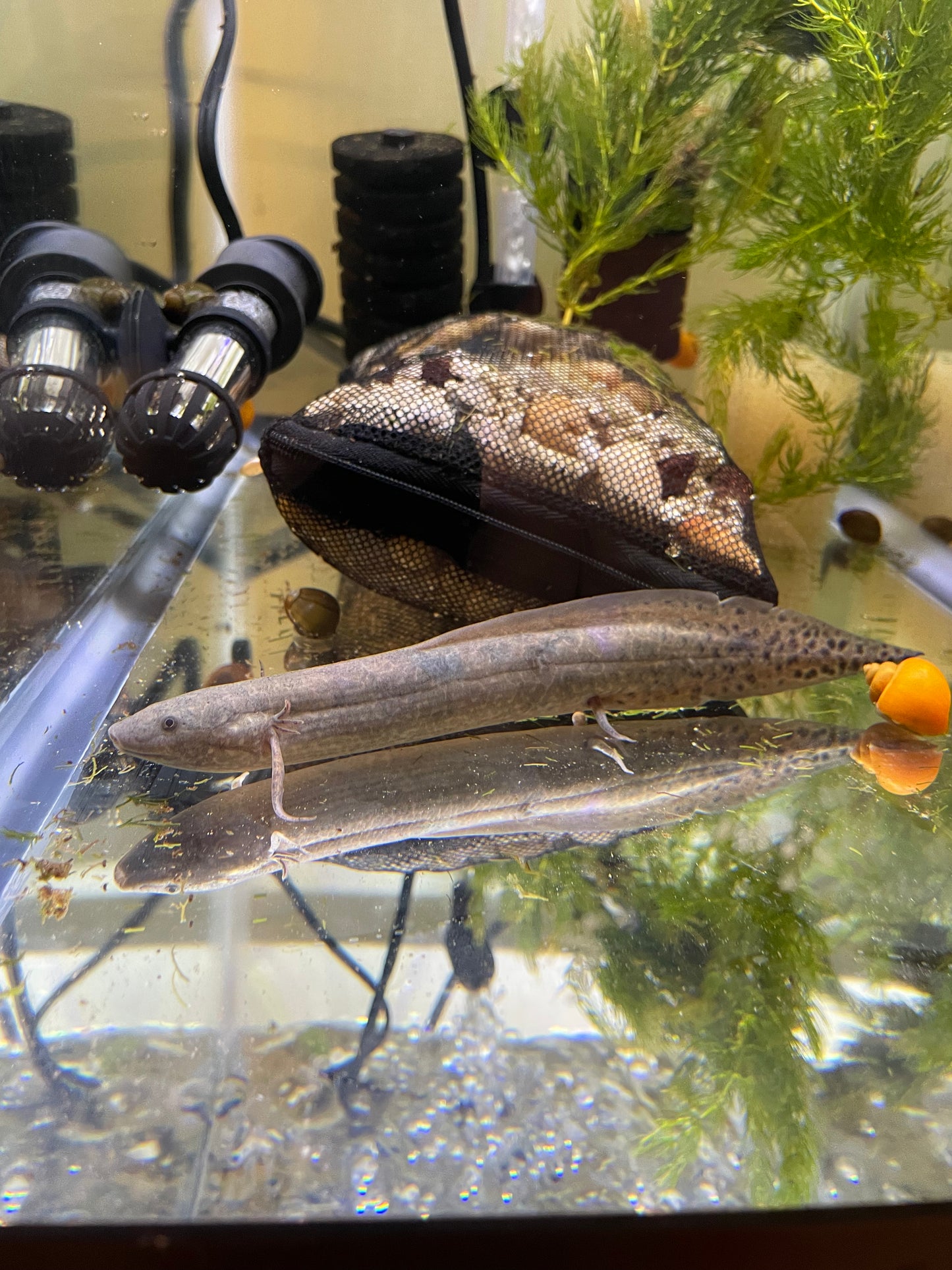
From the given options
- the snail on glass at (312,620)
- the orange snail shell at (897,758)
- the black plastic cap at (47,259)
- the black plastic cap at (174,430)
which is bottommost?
the snail on glass at (312,620)

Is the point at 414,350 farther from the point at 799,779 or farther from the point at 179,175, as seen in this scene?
the point at 799,779

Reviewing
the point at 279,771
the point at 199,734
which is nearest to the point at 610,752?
the point at 279,771

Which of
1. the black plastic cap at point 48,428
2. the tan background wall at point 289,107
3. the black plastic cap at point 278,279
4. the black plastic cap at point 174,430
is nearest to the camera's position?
the black plastic cap at point 48,428

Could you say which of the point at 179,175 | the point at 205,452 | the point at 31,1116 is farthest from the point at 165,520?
the point at 31,1116

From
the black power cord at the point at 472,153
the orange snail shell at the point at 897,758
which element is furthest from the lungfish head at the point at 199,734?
the black power cord at the point at 472,153

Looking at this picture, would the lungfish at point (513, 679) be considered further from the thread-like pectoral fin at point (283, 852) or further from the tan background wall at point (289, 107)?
the tan background wall at point (289, 107)

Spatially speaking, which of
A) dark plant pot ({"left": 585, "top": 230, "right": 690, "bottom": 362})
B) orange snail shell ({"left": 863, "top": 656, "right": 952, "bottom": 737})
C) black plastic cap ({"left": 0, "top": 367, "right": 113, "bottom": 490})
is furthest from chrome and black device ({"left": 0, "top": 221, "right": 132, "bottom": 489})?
orange snail shell ({"left": 863, "top": 656, "right": 952, "bottom": 737})
